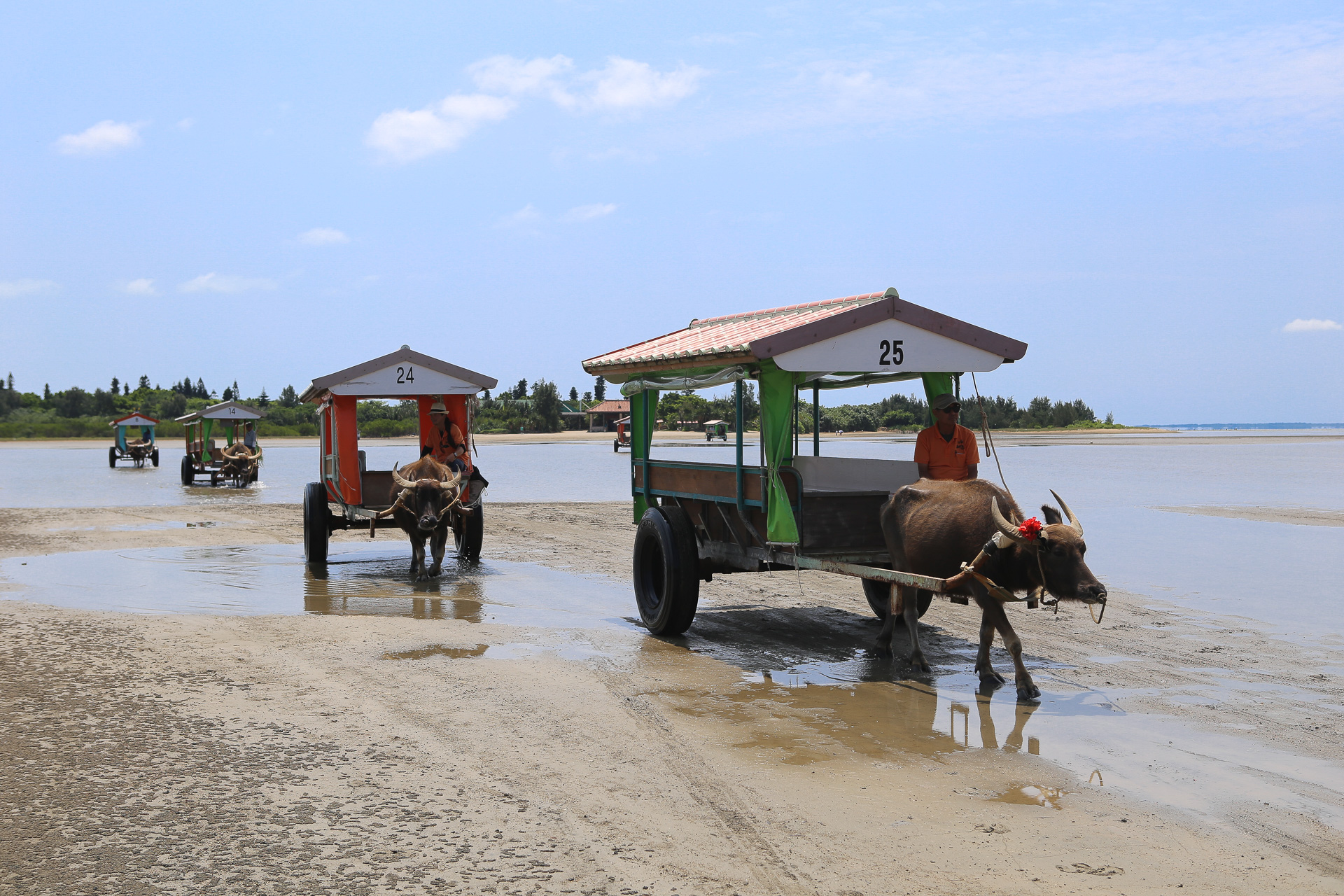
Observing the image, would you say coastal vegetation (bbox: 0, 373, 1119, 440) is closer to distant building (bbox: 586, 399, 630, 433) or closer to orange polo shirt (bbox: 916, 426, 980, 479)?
distant building (bbox: 586, 399, 630, 433)

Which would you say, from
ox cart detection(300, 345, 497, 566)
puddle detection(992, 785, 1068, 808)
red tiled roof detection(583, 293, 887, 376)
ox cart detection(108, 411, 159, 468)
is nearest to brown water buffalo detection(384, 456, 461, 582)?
ox cart detection(300, 345, 497, 566)

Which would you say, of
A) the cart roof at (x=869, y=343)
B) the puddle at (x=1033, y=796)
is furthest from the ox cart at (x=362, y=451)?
the puddle at (x=1033, y=796)

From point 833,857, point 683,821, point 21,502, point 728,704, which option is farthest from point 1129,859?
point 21,502

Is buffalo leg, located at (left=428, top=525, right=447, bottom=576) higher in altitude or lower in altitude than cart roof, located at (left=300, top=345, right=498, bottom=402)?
lower

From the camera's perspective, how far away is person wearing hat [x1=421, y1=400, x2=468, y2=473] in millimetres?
14281

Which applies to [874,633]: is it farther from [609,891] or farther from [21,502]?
[21,502]

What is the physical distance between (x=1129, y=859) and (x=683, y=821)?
1918 mm

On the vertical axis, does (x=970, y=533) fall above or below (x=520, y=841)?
above

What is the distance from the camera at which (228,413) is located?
31.6m

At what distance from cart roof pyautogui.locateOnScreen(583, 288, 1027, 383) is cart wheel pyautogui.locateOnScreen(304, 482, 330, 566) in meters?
7.43

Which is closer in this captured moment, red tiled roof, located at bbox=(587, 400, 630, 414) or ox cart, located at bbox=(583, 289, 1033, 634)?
ox cart, located at bbox=(583, 289, 1033, 634)

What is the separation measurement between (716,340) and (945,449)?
2.10 metres

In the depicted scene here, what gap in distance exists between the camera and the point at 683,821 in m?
5.02

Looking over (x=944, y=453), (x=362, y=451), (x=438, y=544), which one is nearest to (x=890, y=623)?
(x=944, y=453)
